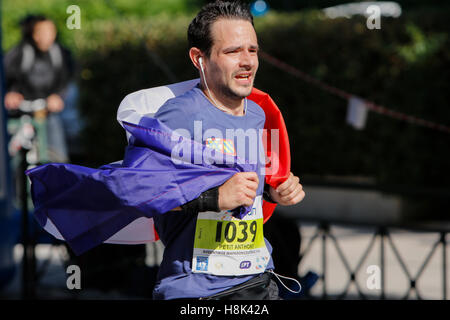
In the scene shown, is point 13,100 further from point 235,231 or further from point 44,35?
point 235,231

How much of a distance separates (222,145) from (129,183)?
0.42 meters

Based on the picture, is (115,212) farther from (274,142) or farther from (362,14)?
(362,14)

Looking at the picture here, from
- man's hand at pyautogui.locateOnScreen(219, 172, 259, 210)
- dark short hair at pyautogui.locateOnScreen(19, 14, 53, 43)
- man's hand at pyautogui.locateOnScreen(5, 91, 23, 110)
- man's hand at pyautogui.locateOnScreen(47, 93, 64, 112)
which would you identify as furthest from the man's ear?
dark short hair at pyautogui.locateOnScreen(19, 14, 53, 43)

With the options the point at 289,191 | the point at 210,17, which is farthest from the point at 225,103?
the point at 289,191

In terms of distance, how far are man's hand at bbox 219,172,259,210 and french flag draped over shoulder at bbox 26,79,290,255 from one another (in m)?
0.03

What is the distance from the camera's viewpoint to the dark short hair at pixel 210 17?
306 cm

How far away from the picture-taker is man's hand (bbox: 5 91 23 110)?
10453 millimetres

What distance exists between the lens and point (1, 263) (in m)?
6.84

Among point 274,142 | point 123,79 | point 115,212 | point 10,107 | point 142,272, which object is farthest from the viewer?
point 123,79

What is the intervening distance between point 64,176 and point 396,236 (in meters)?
7.30

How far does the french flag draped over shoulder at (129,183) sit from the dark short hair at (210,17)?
273 mm

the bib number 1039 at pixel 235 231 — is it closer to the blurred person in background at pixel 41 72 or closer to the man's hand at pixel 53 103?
the blurred person in background at pixel 41 72

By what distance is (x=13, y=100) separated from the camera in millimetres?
10461
